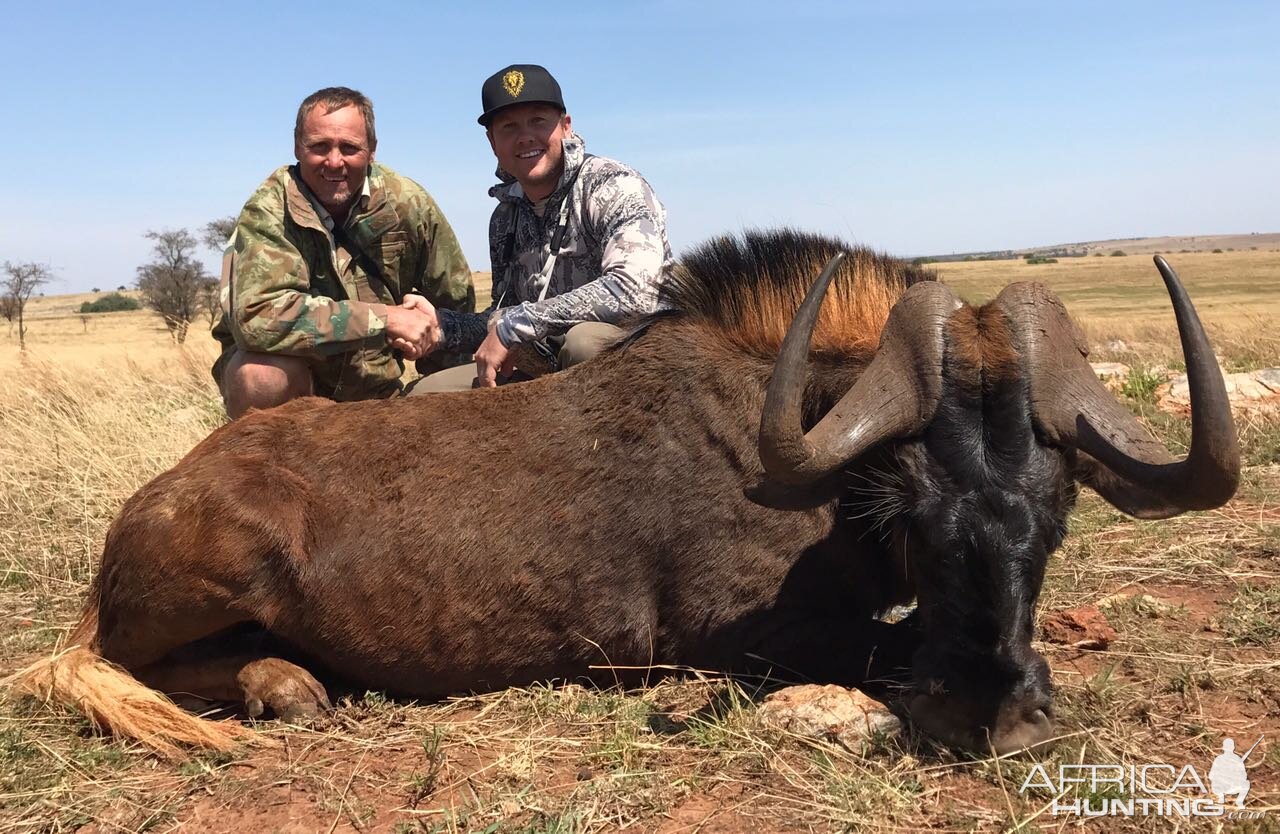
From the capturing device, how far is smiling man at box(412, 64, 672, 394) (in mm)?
5352

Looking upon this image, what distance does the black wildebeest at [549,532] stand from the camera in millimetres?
3967

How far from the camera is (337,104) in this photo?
624 cm

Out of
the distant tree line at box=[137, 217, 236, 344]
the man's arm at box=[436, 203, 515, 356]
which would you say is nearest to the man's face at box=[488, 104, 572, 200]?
the man's arm at box=[436, 203, 515, 356]

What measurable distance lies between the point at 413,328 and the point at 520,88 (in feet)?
5.08

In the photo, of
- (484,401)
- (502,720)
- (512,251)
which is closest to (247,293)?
(512,251)

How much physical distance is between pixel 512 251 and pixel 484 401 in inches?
87.4

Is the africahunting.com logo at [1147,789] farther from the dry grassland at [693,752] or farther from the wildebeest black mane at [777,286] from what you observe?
the wildebeest black mane at [777,286]

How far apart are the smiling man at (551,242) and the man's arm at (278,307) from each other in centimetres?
52

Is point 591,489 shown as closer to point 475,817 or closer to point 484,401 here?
point 484,401

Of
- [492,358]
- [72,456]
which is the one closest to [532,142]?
[492,358]

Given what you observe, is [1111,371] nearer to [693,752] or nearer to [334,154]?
[334,154]

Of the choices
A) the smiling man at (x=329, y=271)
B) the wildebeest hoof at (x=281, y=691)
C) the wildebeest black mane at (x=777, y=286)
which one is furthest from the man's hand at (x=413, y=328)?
the wildebeest hoof at (x=281, y=691)

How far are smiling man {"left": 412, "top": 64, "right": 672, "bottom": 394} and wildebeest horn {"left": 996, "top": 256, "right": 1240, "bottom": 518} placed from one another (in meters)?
2.06

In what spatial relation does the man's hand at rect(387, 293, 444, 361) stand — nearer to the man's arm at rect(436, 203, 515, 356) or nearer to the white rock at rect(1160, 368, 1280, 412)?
the man's arm at rect(436, 203, 515, 356)
